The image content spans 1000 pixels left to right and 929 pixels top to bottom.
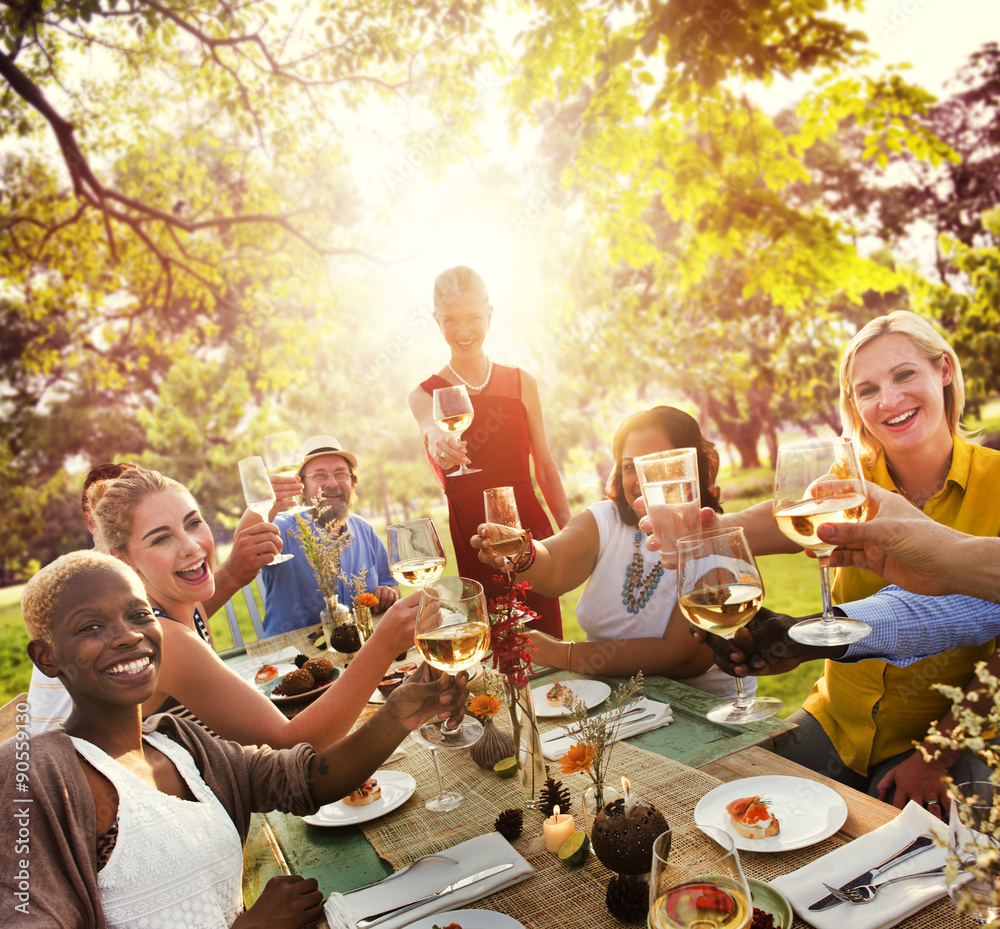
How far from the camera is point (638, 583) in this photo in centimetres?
283

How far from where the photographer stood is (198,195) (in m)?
9.15

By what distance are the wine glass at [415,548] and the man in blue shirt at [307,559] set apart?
6.73ft

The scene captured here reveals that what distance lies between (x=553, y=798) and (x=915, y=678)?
4.41 ft

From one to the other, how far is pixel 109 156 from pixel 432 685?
10.0 metres

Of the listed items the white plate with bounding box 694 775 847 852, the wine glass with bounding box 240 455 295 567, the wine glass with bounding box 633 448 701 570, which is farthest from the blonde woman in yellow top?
the wine glass with bounding box 240 455 295 567

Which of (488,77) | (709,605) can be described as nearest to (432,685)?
(709,605)

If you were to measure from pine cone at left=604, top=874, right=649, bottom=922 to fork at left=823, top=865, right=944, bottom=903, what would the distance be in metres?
0.30

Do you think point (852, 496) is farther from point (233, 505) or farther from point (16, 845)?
point (233, 505)

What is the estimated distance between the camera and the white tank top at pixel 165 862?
137 cm

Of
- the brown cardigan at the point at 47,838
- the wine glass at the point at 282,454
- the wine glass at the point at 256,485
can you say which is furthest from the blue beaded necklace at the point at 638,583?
the brown cardigan at the point at 47,838

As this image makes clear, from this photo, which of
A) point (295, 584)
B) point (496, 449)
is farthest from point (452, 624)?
point (295, 584)

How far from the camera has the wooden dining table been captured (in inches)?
52.4

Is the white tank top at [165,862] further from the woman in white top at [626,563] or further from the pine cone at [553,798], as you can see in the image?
the woman in white top at [626,563]

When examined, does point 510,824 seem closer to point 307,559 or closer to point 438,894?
point 438,894
